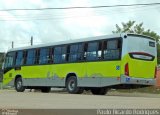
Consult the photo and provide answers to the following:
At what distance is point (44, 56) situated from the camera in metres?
30.5

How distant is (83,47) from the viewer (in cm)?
2731

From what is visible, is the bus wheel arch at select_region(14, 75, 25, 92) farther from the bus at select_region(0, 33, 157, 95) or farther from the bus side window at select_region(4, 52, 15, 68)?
the bus side window at select_region(4, 52, 15, 68)

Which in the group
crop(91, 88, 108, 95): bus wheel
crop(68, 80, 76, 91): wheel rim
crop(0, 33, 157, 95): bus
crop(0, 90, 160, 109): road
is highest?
crop(0, 33, 157, 95): bus

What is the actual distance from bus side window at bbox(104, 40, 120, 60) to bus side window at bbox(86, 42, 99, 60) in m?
0.82

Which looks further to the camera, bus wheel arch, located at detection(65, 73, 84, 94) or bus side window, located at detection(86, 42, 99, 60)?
bus wheel arch, located at detection(65, 73, 84, 94)

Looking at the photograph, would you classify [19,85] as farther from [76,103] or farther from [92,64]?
[76,103]

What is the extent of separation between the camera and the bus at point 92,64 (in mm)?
24922

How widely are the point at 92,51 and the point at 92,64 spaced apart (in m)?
0.70

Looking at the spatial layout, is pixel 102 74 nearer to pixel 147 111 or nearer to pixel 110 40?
pixel 110 40

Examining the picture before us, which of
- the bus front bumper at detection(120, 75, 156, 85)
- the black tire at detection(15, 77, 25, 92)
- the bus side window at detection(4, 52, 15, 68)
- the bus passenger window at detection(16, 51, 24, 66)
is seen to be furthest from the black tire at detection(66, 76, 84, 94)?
the bus side window at detection(4, 52, 15, 68)

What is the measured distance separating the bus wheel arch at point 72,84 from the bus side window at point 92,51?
1.74 metres

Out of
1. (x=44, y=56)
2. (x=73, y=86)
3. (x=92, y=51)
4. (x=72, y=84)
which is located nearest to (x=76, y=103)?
(x=92, y=51)

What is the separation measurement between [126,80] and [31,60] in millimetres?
8994

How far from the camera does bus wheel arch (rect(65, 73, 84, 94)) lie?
27.8 m
